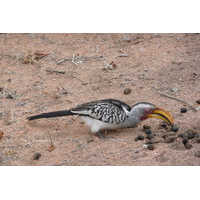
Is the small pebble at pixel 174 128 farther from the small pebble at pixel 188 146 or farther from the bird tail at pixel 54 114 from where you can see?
the bird tail at pixel 54 114

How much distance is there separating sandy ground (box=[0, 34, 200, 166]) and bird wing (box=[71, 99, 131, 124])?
12.0 inches

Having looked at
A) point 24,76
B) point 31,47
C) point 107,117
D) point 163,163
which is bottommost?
point 163,163

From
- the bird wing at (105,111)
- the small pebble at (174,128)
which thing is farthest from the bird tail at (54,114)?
the small pebble at (174,128)

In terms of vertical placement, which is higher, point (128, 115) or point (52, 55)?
point (52, 55)

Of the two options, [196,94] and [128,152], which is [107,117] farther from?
[196,94]

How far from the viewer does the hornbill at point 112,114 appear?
575cm

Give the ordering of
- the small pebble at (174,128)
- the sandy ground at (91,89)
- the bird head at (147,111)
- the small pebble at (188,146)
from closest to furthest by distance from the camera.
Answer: the small pebble at (188,146), the sandy ground at (91,89), the small pebble at (174,128), the bird head at (147,111)

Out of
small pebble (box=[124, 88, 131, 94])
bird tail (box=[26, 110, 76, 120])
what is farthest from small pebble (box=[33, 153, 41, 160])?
small pebble (box=[124, 88, 131, 94])

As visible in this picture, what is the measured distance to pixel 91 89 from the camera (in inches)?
287

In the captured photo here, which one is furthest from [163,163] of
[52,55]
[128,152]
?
[52,55]

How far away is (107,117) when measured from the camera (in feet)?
18.8

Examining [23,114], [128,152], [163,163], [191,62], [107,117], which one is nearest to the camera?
[163,163]

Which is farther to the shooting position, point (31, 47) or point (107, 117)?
point (31, 47)

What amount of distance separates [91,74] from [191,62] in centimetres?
213
